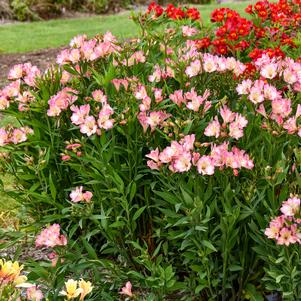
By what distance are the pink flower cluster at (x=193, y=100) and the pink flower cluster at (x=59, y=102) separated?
0.50 meters

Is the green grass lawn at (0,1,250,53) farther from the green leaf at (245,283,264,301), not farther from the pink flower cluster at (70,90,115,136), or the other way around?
the green leaf at (245,283,264,301)

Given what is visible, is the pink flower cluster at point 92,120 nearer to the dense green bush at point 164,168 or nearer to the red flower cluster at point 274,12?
the dense green bush at point 164,168

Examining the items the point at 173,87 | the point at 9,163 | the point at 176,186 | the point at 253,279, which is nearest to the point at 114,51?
the point at 173,87

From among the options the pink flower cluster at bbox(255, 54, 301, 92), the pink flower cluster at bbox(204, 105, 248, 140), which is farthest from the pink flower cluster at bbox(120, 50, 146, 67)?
the pink flower cluster at bbox(204, 105, 248, 140)

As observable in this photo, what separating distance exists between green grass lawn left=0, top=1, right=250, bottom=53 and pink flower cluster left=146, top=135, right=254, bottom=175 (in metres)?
7.63

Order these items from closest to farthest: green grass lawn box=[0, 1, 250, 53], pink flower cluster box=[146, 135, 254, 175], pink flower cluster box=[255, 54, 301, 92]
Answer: pink flower cluster box=[146, 135, 254, 175], pink flower cluster box=[255, 54, 301, 92], green grass lawn box=[0, 1, 250, 53]

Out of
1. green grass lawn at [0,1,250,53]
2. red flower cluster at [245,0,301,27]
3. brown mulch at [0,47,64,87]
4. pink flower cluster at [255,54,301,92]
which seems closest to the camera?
pink flower cluster at [255,54,301,92]

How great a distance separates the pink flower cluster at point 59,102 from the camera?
2.80 meters

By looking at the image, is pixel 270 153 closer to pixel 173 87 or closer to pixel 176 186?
pixel 176 186

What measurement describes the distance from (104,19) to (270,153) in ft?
37.0

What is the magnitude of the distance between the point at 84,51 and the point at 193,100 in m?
0.68

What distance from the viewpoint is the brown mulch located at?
28.7 feet

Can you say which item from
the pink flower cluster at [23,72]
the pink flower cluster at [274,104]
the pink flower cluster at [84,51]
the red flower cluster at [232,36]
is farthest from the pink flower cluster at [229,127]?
the red flower cluster at [232,36]

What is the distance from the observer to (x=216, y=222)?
2607mm
